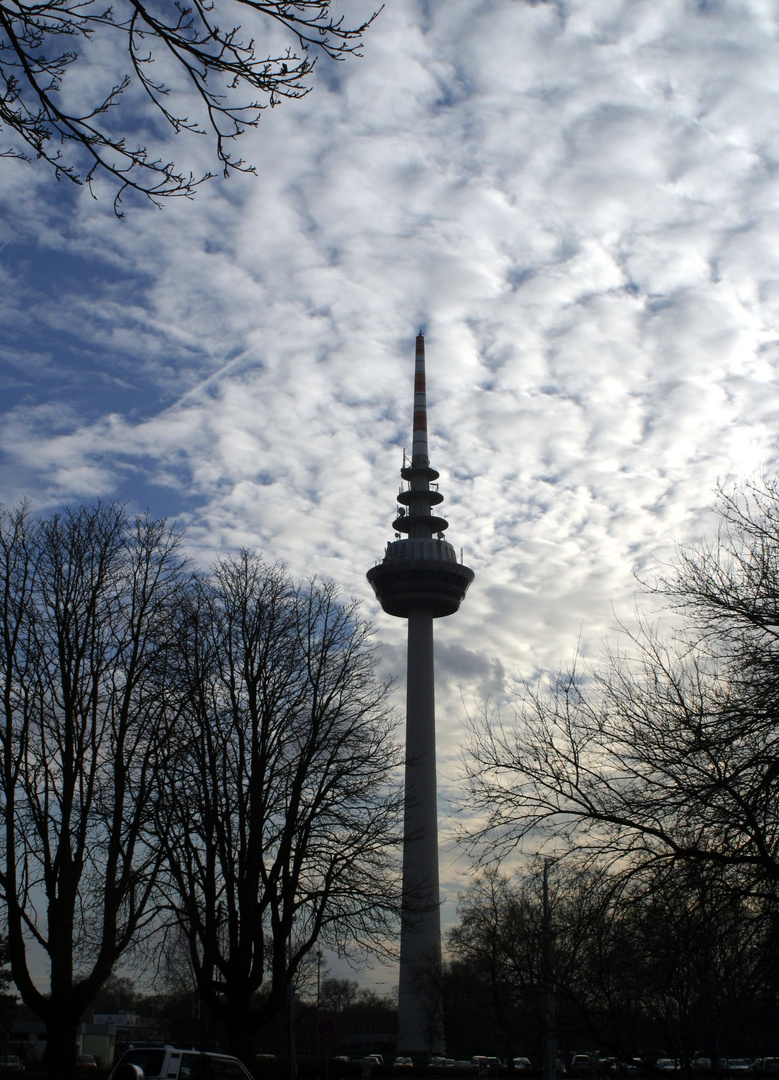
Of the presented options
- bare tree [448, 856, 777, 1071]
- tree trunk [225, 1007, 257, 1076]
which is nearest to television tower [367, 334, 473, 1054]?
tree trunk [225, 1007, 257, 1076]

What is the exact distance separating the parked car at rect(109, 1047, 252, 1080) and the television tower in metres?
45.8

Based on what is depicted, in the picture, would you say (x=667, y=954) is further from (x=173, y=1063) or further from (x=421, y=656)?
(x=421, y=656)

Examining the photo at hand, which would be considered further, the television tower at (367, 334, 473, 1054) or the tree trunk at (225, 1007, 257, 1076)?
the television tower at (367, 334, 473, 1054)

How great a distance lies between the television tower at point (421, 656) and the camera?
197 ft

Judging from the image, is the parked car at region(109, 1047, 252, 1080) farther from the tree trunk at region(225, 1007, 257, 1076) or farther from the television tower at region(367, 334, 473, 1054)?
the television tower at region(367, 334, 473, 1054)

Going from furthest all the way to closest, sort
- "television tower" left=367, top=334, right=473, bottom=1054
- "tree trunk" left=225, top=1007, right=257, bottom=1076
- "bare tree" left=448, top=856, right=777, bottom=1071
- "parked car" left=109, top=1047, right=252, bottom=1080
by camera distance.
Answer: "television tower" left=367, top=334, right=473, bottom=1054 < "tree trunk" left=225, top=1007, right=257, bottom=1076 < "parked car" left=109, top=1047, right=252, bottom=1080 < "bare tree" left=448, top=856, right=777, bottom=1071

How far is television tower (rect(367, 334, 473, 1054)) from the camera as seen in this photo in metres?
60.1

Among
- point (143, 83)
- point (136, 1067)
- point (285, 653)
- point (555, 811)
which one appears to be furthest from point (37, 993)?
point (143, 83)

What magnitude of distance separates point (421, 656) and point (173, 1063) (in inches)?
2293

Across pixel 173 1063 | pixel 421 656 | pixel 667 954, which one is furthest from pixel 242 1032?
pixel 421 656

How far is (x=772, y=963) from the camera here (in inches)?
323

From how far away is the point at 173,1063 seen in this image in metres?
12.8

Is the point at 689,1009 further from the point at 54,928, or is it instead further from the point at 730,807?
the point at 54,928

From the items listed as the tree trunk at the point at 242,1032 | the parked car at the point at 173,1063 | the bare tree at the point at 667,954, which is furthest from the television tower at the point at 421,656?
the bare tree at the point at 667,954
